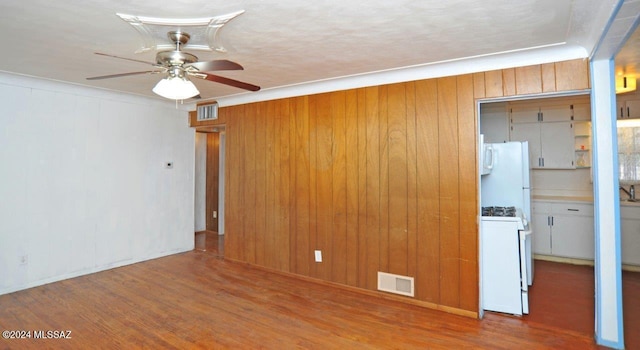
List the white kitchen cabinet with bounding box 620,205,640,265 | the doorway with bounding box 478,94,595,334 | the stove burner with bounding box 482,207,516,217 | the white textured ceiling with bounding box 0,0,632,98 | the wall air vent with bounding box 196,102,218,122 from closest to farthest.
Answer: the white textured ceiling with bounding box 0,0,632,98 < the stove burner with bounding box 482,207,516,217 < the white kitchen cabinet with bounding box 620,205,640,265 < the doorway with bounding box 478,94,595,334 < the wall air vent with bounding box 196,102,218,122

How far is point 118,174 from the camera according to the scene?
4680 millimetres

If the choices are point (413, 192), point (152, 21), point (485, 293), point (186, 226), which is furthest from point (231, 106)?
point (485, 293)

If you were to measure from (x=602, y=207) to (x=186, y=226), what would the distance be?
5.43 meters

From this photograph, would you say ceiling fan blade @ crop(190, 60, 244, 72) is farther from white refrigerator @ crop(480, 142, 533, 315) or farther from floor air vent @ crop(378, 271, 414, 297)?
floor air vent @ crop(378, 271, 414, 297)

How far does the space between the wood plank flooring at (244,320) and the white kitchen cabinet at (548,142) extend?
1.98 m

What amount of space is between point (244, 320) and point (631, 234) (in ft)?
16.4

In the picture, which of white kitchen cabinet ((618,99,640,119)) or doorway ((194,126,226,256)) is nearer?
white kitchen cabinet ((618,99,640,119))

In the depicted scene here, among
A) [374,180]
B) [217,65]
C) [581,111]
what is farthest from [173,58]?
[581,111]

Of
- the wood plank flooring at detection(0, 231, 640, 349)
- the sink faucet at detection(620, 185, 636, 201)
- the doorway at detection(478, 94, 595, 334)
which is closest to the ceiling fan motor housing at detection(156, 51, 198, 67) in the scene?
the wood plank flooring at detection(0, 231, 640, 349)

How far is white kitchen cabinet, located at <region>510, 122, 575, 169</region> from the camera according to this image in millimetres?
5000

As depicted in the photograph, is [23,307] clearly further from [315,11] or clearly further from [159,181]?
[315,11]

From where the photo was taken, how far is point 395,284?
3.53 metres

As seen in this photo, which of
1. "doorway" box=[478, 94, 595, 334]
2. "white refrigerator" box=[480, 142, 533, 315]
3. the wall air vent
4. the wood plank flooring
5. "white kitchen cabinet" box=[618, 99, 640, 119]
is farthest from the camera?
the wall air vent

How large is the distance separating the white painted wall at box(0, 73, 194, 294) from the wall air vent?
0.35 m
